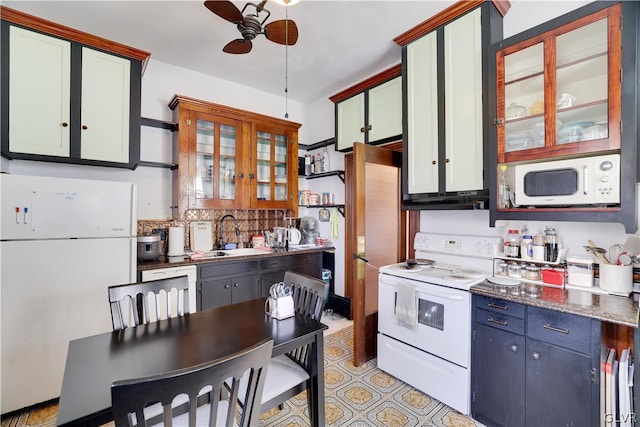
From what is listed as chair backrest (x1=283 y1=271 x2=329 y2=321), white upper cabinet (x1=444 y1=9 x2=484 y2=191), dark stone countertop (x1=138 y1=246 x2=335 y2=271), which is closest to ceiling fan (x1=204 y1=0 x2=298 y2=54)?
white upper cabinet (x1=444 y1=9 x2=484 y2=191)

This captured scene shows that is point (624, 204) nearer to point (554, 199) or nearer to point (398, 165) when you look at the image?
point (554, 199)

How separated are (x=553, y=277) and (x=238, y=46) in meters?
2.78

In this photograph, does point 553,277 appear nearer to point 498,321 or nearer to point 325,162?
point 498,321

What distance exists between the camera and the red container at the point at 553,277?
1.87 m

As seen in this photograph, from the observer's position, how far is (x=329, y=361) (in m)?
2.64

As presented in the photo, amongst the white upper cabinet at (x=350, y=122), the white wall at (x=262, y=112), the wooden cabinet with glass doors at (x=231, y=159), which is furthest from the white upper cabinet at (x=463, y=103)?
the wooden cabinet with glass doors at (x=231, y=159)

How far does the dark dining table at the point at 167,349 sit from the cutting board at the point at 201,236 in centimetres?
164

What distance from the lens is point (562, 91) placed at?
1763mm

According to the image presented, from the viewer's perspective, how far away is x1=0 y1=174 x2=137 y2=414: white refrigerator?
74.0 inches

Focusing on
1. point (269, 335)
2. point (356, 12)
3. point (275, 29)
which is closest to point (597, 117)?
point (356, 12)

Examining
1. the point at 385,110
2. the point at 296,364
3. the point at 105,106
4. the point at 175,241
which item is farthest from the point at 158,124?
the point at 296,364

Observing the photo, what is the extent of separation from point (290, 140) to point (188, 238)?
68.7 inches

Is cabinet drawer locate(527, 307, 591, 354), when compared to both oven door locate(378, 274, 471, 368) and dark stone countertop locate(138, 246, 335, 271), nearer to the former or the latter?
oven door locate(378, 274, 471, 368)

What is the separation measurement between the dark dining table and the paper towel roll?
142 cm
